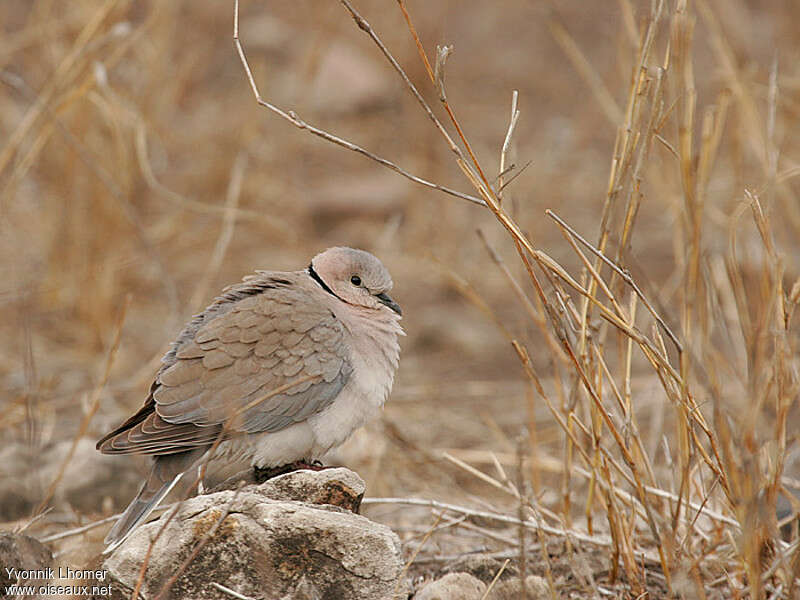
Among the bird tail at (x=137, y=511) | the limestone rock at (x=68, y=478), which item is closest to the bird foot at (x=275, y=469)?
the bird tail at (x=137, y=511)

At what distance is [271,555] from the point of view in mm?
2361

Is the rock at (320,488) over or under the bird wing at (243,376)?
under

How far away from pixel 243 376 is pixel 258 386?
5 cm

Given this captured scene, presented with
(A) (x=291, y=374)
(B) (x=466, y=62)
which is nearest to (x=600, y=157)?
(B) (x=466, y=62)

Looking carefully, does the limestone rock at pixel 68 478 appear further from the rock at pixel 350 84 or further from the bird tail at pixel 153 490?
the rock at pixel 350 84

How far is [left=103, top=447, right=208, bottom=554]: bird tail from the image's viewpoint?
8.71 feet

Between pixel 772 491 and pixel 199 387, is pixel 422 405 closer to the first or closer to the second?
pixel 199 387

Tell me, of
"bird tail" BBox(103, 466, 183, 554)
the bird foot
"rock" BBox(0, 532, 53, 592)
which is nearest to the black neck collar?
the bird foot

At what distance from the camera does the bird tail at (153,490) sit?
105 inches

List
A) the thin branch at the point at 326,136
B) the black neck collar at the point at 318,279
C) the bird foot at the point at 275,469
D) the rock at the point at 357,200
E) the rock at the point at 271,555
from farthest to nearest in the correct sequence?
1. the rock at the point at 357,200
2. the black neck collar at the point at 318,279
3. the bird foot at the point at 275,469
4. the rock at the point at 271,555
5. the thin branch at the point at 326,136

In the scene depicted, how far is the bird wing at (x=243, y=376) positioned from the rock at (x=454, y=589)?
0.67 m

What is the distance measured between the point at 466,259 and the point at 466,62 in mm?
3371

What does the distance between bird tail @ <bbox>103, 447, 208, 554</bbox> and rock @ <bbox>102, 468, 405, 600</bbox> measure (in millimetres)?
217

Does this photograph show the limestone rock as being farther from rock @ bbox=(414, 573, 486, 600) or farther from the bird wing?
rock @ bbox=(414, 573, 486, 600)
